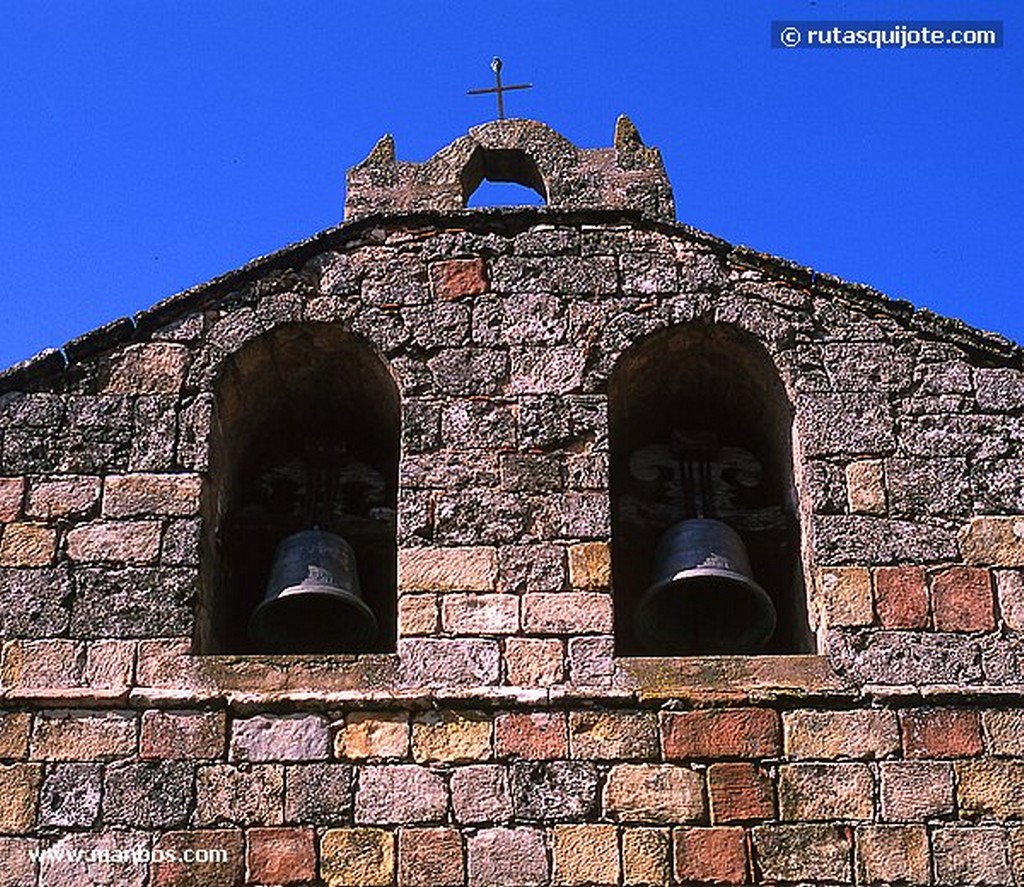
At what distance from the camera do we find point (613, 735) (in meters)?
6.32

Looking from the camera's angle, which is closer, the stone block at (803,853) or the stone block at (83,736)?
the stone block at (803,853)

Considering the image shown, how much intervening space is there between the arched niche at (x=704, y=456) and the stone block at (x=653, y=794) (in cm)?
86

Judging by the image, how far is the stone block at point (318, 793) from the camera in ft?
20.3

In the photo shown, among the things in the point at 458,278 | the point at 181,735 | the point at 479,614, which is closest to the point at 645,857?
the point at 479,614

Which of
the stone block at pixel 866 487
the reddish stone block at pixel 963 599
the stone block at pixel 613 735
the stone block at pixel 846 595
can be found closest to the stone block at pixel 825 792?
the stone block at pixel 613 735

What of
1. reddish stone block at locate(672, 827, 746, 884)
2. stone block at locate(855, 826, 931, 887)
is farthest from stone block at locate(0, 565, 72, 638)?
stone block at locate(855, 826, 931, 887)

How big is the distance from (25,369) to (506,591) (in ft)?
7.29

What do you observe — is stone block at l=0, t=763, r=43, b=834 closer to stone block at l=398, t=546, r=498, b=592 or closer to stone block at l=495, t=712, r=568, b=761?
stone block at l=398, t=546, r=498, b=592

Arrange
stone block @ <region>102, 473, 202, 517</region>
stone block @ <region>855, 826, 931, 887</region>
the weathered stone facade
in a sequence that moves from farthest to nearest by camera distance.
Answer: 1. stone block @ <region>102, 473, 202, 517</region>
2. the weathered stone facade
3. stone block @ <region>855, 826, 931, 887</region>

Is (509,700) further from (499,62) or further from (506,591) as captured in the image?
(499,62)

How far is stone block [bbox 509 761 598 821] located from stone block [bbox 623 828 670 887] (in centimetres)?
18

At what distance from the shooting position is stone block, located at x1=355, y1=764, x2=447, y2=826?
6.19 metres

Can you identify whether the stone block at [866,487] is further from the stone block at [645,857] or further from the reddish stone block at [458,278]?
the reddish stone block at [458,278]

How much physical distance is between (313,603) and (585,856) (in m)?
1.69
